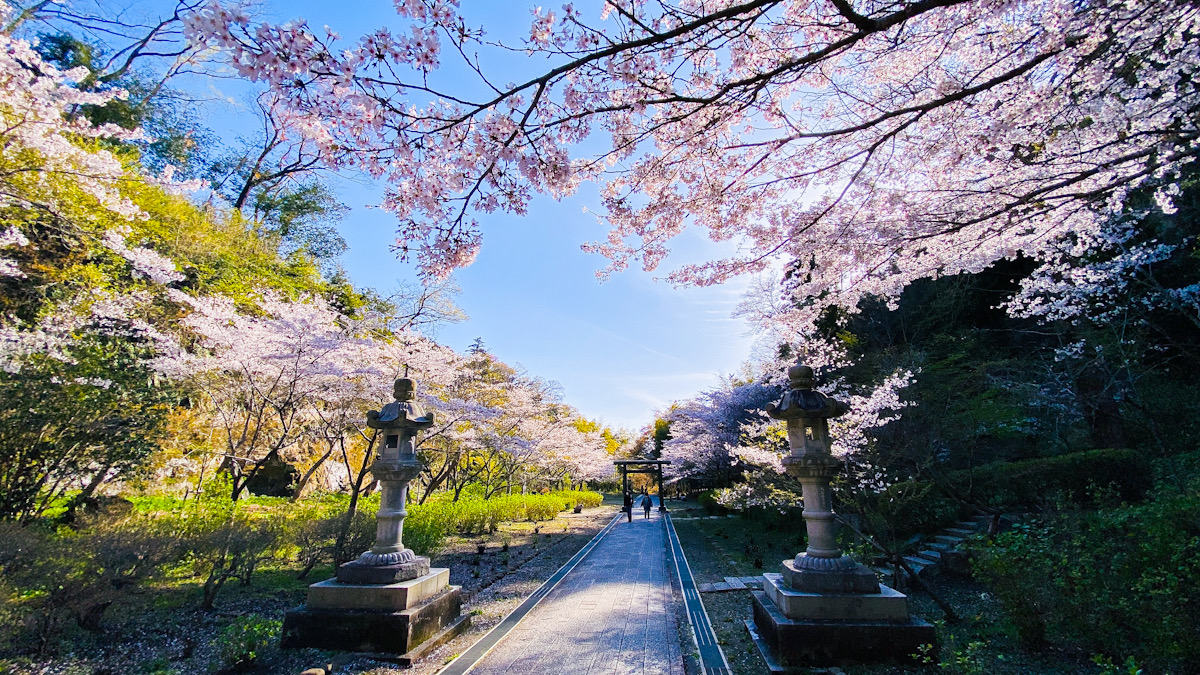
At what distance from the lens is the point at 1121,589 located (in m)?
3.67

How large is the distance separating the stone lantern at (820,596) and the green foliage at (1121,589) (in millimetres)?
1050

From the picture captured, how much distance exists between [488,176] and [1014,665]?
18.9ft

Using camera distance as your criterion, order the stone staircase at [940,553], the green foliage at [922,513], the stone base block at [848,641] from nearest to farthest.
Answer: the stone base block at [848,641] < the stone staircase at [940,553] < the green foliage at [922,513]

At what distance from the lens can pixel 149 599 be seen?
481cm

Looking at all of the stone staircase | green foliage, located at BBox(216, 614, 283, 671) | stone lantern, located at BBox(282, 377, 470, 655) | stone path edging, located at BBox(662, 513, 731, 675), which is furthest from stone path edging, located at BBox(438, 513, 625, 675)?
the stone staircase

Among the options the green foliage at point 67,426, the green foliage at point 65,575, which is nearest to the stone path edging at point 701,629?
the green foliage at point 65,575

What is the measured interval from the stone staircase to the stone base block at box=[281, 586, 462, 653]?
5308 mm

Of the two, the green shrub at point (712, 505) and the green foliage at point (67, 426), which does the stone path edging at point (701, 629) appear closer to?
the green foliage at point (67, 426)

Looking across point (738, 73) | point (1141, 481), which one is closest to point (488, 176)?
point (738, 73)

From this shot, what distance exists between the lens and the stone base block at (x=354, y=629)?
3873 mm

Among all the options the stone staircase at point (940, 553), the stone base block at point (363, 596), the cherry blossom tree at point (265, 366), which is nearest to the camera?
the stone base block at point (363, 596)

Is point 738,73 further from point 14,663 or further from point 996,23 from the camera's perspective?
point 14,663

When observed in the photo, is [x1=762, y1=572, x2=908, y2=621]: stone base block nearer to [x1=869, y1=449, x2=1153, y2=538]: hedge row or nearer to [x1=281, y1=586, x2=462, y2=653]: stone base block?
[x1=869, y1=449, x2=1153, y2=538]: hedge row

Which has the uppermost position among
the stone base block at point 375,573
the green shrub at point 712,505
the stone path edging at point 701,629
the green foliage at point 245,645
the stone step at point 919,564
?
the stone base block at point 375,573
